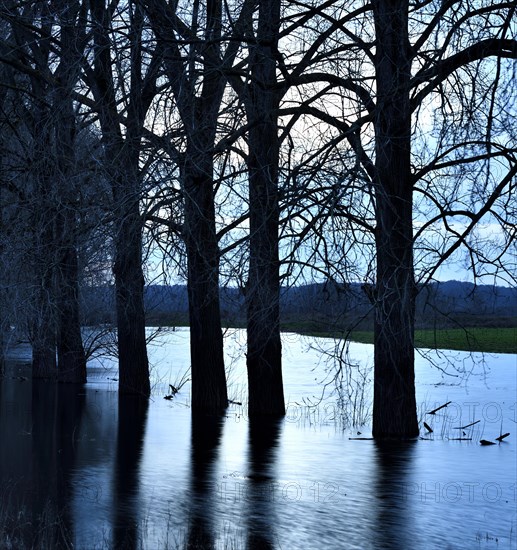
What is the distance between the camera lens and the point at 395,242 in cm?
1569

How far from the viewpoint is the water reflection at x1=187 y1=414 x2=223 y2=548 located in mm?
11116

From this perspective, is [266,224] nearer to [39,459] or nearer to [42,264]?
[42,264]

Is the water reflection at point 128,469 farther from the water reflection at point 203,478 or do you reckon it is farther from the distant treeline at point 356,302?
the distant treeline at point 356,302

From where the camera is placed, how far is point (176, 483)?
47.5ft

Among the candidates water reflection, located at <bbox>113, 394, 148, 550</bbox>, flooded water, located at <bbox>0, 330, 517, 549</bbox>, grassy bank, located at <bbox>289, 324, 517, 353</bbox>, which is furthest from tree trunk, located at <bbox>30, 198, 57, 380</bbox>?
grassy bank, located at <bbox>289, 324, 517, 353</bbox>

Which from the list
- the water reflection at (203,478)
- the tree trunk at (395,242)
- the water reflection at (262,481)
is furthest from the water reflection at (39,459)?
the tree trunk at (395,242)

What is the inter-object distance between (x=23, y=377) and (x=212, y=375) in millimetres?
12647

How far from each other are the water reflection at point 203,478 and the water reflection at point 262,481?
1.63ft

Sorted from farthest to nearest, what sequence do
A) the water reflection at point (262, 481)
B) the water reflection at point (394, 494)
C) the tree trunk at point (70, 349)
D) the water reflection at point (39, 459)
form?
1. the tree trunk at point (70, 349)
2. the water reflection at point (394, 494)
3. the water reflection at point (262, 481)
4. the water reflection at point (39, 459)

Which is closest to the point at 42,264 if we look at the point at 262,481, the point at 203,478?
the point at 203,478

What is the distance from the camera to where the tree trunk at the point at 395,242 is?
14680mm

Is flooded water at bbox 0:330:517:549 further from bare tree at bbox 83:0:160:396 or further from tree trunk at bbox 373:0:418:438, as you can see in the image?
bare tree at bbox 83:0:160:396

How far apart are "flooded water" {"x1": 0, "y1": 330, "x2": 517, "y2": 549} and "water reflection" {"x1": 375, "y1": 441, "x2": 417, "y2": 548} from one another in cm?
3

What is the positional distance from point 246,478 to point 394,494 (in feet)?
7.44
